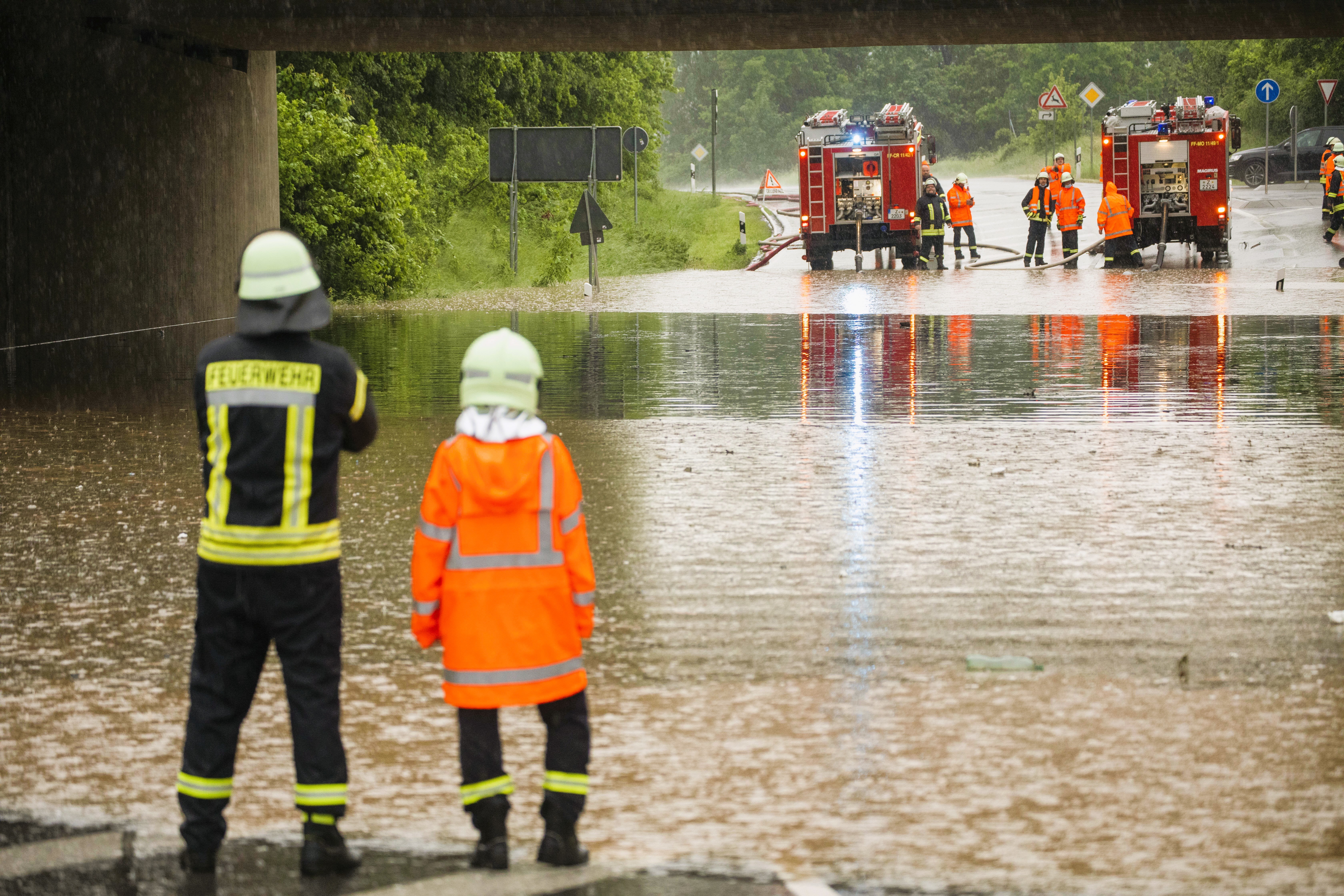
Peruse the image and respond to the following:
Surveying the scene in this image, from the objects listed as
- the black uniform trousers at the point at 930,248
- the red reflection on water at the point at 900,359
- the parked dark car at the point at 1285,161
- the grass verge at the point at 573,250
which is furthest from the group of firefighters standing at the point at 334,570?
the parked dark car at the point at 1285,161

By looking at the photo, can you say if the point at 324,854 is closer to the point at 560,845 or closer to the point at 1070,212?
the point at 560,845

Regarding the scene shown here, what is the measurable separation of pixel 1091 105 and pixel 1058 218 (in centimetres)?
1869

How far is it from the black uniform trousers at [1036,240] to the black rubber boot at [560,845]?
2756 centimetres

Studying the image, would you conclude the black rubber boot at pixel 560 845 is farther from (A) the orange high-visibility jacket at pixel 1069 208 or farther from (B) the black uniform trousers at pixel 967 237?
(B) the black uniform trousers at pixel 967 237

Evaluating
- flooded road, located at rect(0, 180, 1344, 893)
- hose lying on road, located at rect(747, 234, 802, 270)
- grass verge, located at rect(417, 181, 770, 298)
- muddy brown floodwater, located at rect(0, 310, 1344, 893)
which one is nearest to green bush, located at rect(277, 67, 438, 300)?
grass verge, located at rect(417, 181, 770, 298)

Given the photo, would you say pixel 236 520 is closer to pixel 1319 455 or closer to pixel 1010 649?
pixel 1010 649

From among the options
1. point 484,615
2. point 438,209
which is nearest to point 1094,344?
point 484,615

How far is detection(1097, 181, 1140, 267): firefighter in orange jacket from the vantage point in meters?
30.3

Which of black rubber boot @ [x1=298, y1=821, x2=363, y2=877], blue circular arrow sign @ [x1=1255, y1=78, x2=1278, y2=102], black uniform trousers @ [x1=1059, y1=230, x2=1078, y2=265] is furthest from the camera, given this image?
blue circular arrow sign @ [x1=1255, y1=78, x2=1278, y2=102]

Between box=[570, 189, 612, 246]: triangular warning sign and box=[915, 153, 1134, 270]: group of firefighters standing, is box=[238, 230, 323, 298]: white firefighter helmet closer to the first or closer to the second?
box=[570, 189, 612, 246]: triangular warning sign

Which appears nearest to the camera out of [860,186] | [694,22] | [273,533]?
[273,533]

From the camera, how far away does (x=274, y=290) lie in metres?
4.13

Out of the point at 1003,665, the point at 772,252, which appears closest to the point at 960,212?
the point at 772,252

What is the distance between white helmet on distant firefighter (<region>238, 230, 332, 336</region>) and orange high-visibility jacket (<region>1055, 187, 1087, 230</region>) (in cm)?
2805
